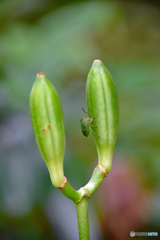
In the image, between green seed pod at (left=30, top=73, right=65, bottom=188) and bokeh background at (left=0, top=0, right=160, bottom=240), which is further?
bokeh background at (left=0, top=0, right=160, bottom=240)

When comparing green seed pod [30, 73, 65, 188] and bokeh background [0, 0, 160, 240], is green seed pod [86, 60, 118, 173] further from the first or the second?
bokeh background [0, 0, 160, 240]

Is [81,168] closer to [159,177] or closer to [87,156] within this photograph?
[87,156]

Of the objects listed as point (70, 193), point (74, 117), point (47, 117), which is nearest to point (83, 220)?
point (70, 193)

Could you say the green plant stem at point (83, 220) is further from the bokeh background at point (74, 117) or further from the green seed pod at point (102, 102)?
the bokeh background at point (74, 117)

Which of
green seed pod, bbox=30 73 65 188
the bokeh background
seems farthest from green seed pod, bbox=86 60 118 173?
the bokeh background

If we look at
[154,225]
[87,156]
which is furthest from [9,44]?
[154,225]

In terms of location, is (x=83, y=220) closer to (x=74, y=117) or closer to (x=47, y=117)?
(x=47, y=117)

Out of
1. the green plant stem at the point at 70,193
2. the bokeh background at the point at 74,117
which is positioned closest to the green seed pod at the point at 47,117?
the green plant stem at the point at 70,193
